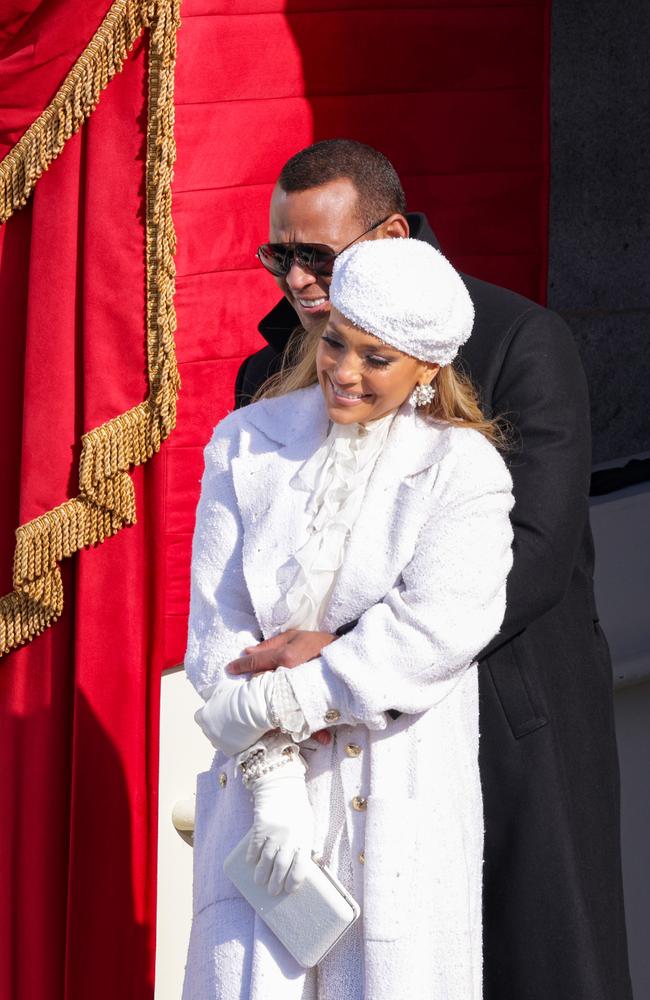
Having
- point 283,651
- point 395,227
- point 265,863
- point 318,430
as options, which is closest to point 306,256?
point 395,227

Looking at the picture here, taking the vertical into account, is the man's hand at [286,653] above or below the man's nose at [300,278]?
below

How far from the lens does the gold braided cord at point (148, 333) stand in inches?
99.0

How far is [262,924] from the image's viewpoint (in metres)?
1.69

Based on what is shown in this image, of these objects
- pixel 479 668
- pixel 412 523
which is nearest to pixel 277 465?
pixel 412 523

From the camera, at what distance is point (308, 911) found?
163cm

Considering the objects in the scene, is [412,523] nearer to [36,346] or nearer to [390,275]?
[390,275]

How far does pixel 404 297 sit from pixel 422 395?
14 centimetres

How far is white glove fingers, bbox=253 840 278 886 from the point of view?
1.64m

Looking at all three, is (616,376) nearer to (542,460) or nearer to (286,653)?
(542,460)

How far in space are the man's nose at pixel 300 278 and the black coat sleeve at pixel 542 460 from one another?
11.4 inches

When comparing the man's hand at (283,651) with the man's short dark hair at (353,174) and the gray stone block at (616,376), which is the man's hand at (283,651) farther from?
the gray stone block at (616,376)

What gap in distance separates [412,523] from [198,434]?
1147mm

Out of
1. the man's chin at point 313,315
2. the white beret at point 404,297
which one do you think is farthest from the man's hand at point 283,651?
the man's chin at point 313,315

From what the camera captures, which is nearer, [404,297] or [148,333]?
[404,297]
